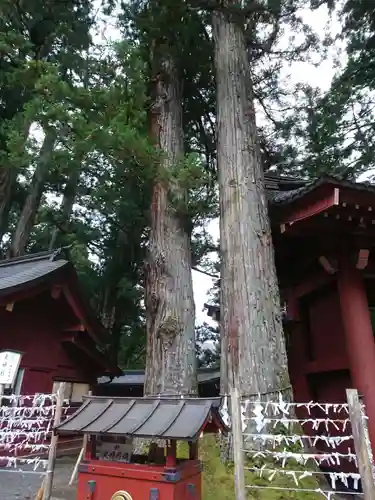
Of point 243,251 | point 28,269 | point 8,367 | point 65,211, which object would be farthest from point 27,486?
point 65,211

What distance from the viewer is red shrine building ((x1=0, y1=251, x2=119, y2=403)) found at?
6.50m

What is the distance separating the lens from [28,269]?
749 centimetres

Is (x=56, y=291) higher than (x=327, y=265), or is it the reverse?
(x=56, y=291)

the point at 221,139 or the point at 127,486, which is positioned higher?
the point at 221,139

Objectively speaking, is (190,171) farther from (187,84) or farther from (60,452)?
(60,452)

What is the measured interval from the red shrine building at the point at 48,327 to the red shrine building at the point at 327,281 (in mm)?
3801

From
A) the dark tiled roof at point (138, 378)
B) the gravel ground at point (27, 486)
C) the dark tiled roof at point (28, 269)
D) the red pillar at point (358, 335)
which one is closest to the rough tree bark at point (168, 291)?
the gravel ground at point (27, 486)

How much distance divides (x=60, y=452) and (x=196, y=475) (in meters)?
5.86

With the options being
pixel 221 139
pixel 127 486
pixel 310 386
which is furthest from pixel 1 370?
pixel 310 386

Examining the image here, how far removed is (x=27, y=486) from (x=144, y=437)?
2.99 m

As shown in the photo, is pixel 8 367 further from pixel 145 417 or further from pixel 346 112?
pixel 346 112

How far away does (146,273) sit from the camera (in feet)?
17.9

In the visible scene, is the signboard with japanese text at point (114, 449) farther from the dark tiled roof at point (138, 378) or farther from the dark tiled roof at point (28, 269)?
the dark tiled roof at point (138, 378)

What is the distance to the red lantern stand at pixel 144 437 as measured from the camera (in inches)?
98.6
